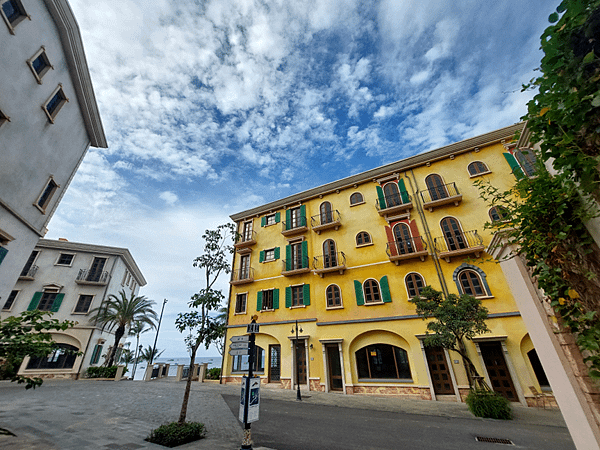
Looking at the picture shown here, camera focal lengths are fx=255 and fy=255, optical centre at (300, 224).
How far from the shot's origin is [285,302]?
63.1 ft

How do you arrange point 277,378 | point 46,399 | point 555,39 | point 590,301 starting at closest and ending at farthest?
point 555,39 → point 590,301 → point 46,399 → point 277,378

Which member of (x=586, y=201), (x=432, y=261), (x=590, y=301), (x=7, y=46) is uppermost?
(x=7, y=46)

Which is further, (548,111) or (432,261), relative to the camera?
(432,261)

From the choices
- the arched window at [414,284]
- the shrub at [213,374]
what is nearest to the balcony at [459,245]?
the arched window at [414,284]

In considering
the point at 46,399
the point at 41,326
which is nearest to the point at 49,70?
the point at 41,326

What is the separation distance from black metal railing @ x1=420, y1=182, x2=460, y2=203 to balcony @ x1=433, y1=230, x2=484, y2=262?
2.74 metres

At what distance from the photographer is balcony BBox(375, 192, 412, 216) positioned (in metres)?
17.5

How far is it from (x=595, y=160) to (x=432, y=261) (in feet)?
46.5

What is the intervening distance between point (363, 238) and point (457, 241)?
5.77 metres

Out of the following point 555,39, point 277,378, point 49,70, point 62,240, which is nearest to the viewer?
point 555,39

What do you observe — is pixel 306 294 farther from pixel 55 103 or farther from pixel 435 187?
pixel 55 103

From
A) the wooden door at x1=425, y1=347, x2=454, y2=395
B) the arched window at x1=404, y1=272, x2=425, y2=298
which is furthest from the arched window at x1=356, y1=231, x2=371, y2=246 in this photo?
the wooden door at x1=425, y1=347, x2=454, y2=395

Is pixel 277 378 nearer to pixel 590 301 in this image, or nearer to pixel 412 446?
pixel 412 446

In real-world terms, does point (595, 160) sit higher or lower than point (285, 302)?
lower
